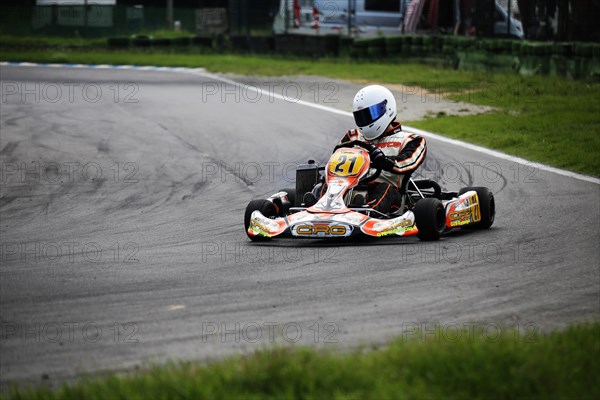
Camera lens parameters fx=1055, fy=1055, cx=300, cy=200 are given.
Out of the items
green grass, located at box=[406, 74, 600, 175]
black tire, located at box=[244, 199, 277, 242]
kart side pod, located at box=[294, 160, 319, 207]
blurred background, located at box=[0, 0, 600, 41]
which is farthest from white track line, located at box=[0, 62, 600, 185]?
blurred background, located at box=[0, 0, 600, 41]

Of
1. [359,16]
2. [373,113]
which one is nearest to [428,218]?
[373,113]

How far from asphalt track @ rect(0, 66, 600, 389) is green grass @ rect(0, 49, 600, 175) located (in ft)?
2.82

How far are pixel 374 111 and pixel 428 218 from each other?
3.92 ft

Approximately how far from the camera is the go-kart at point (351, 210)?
7832mm

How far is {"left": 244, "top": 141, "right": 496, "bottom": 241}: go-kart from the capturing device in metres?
7.83

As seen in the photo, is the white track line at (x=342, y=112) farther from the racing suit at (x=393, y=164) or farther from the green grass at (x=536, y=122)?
the racing suit at (x=393, y=164)

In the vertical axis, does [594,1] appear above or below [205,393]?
above

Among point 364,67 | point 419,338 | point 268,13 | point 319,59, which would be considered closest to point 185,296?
point 419,338

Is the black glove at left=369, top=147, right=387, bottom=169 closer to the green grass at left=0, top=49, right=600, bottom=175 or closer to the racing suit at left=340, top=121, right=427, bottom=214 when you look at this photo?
the racing suit at left=340, top=121, right=427, bottom=214

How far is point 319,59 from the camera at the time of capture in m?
26.5

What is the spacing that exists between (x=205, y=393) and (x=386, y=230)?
3.87 meters

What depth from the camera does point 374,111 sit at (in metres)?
8.63

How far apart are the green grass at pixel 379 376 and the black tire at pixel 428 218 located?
3.27 m

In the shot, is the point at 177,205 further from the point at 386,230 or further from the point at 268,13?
the point at 268,13
